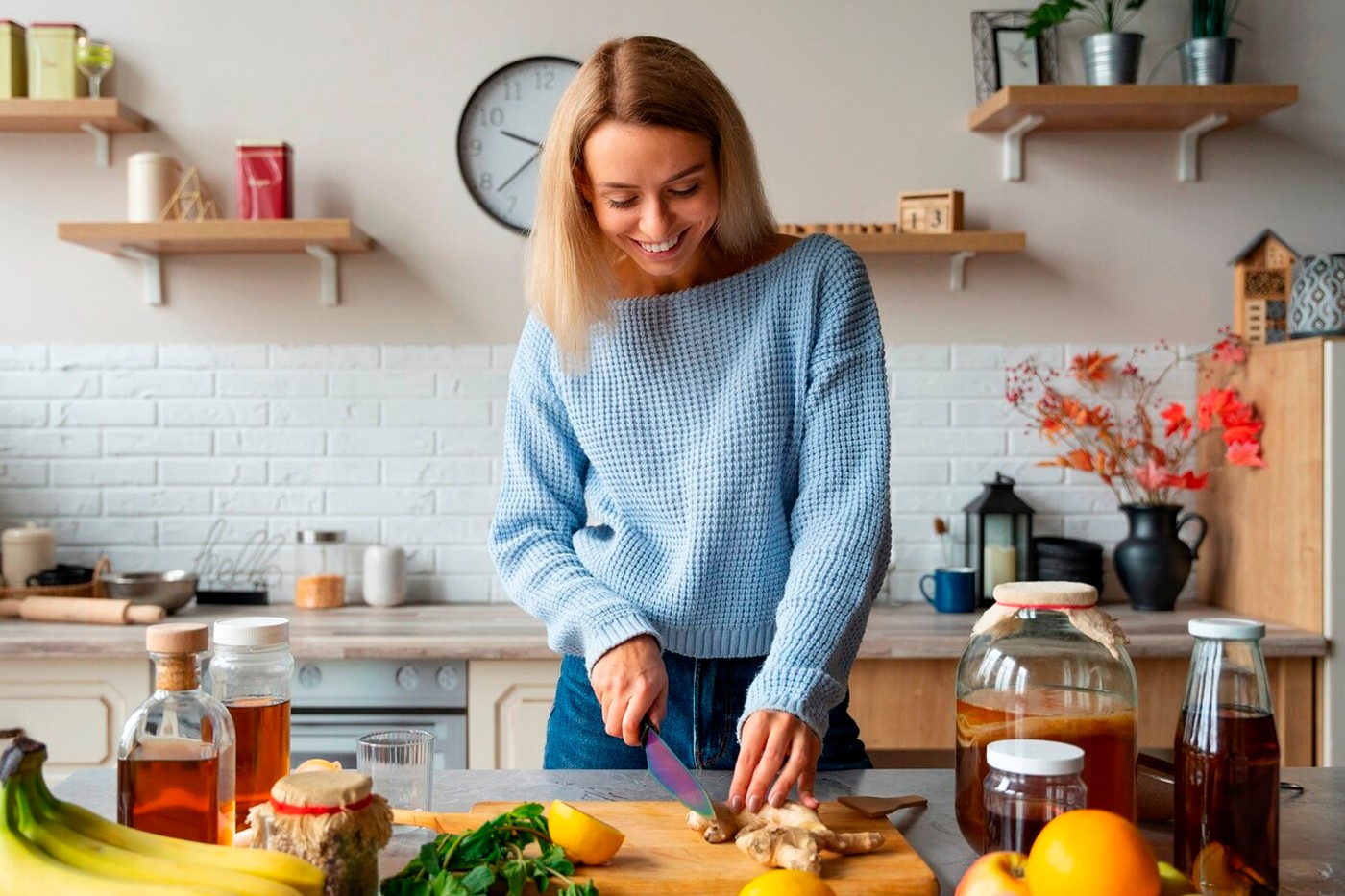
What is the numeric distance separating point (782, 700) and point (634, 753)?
391 millimetres

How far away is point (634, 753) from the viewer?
66.3 inches

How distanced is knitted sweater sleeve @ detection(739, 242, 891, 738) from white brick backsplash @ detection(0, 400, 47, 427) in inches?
99.1

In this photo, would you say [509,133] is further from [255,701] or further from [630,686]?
[255,701]

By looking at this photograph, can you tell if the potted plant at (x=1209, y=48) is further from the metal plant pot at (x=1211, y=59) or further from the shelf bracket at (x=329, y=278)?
the shelf bracket at (x=329, y=278)

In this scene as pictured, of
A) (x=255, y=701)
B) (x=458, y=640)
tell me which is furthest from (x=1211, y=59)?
(x=255, y=701)

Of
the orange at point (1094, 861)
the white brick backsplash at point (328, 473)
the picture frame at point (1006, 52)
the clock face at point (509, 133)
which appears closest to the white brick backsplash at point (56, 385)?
the white brick backsplash at point (328, 473)

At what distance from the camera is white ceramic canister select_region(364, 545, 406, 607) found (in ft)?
10.7

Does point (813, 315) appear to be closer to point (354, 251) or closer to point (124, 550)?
point (354, 251)

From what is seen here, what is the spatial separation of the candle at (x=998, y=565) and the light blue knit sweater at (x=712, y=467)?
167 cm

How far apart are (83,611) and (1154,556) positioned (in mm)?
2510

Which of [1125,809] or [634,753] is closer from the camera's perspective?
[1125,809]

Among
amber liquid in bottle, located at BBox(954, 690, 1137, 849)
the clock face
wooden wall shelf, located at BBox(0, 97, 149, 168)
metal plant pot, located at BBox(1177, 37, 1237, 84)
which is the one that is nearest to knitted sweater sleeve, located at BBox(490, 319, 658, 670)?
amber liquid in bottle, located at BBox(954, 690, 1137, 849)

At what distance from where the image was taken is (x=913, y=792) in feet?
4.71

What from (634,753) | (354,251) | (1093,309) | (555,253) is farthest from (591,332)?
(1093,309)
